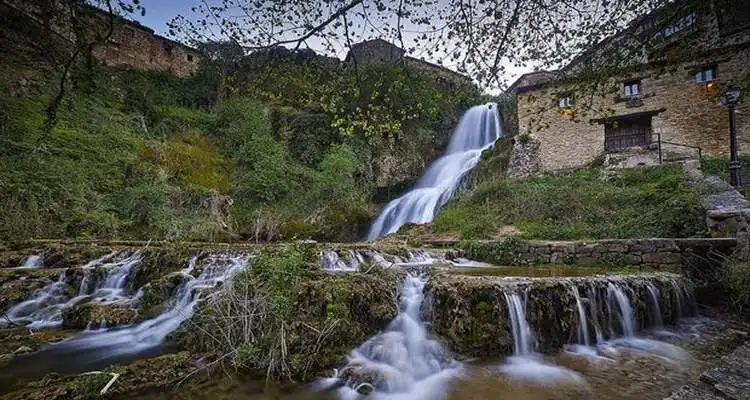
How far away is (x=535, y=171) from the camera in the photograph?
721 inches

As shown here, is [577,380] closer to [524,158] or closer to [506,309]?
[506,309]

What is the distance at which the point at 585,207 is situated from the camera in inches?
449

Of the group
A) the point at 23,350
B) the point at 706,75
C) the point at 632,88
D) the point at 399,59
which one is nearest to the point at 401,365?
the point at 399,59

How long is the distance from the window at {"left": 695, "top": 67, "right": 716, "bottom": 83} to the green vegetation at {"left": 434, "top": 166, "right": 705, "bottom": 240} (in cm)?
523

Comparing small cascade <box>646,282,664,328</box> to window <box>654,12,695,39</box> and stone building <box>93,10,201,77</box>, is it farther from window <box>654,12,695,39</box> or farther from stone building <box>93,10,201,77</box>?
stone building <box>93,10,201,77</box>

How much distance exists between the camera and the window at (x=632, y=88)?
1670 centimetres

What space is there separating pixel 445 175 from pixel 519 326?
14899 millimetres

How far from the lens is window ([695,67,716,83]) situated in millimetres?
15289

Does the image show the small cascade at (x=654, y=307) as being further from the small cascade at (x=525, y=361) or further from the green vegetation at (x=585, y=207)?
the green vegetation at (x=585, y=207)

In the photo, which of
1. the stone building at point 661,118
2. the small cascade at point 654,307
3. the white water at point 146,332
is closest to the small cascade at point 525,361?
the small cascade at point 654,307

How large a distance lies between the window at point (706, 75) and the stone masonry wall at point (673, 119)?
0.47 ft

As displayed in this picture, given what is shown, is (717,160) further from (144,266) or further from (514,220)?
(144,266)

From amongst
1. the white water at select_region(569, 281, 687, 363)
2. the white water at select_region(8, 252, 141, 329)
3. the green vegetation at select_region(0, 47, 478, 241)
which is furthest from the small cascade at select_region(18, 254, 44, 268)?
the white water at select_region(569, 281, 687, 363)

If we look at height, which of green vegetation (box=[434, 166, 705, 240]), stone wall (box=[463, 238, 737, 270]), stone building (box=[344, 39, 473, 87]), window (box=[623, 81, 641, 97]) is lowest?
stone wall (box=[463, 238, 737, 270])
